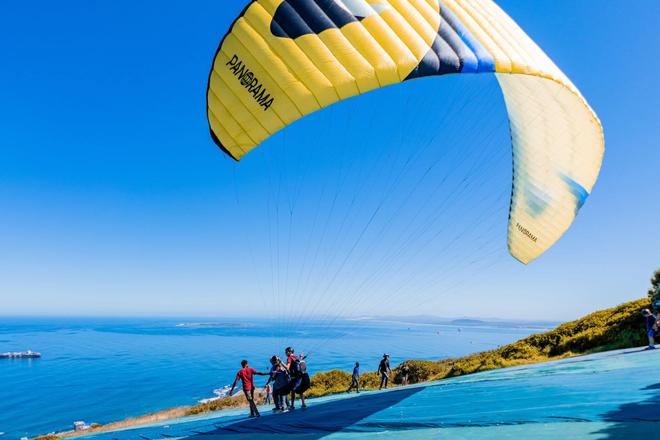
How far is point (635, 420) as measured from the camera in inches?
148

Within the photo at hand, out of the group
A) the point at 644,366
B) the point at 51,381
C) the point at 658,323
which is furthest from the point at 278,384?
the point at 51,381

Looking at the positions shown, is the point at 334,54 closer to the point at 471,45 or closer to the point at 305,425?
the point at 471,45

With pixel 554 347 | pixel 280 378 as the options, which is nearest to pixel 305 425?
pixel 280 378

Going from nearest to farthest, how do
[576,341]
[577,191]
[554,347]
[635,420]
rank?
[635,420] → [577,191] → [576,341] → [554,347]

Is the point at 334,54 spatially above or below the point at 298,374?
above

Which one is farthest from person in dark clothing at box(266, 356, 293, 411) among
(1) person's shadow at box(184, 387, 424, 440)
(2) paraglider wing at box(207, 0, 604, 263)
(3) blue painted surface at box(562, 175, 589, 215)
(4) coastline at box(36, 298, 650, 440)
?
(3) blue painted surface at box(562, 175, 589, 215)

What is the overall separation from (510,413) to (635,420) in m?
1.29

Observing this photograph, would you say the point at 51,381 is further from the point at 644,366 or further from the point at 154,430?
the point at 644,366

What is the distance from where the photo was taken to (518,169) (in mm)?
9172

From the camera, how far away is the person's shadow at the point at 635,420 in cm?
339

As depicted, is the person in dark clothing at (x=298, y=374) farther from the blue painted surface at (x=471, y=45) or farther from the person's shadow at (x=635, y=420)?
the blue painted surface at (x=471, y=45)

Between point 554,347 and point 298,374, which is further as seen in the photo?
point 554,347

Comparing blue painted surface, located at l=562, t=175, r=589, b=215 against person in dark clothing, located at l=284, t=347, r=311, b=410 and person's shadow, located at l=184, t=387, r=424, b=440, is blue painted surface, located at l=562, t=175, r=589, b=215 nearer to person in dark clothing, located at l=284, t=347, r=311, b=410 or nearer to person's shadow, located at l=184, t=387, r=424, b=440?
person's shadow, located at l=184, t=387, r=424, b=440

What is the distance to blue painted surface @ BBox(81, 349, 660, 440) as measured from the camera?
3.93m
